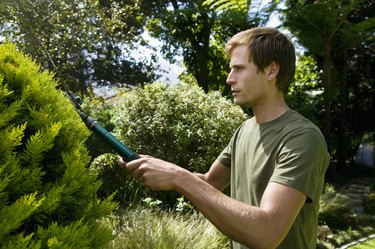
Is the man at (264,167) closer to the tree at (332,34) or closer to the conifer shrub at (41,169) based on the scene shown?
the conifer shrub at (41,169)

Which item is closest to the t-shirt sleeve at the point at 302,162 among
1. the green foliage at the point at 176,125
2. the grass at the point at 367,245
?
the green foliage at the point at 176,125

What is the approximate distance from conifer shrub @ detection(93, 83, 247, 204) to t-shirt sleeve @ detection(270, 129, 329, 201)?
17.6ft

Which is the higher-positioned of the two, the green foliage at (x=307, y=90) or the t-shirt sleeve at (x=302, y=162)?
the t-shirt sleeve at (x=302, y=162)

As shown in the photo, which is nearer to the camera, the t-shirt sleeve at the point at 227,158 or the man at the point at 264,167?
the man at the point at 264,167

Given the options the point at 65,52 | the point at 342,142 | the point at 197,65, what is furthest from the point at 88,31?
the point at 342,142

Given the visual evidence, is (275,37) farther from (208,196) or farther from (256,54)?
(208,196)

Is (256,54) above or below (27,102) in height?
above

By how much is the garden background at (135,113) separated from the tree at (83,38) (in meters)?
0.05

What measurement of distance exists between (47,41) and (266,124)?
11.0 metres

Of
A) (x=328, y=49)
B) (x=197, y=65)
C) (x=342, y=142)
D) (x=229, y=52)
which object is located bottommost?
(x=342, y=142)

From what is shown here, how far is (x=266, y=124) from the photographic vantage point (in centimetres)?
199

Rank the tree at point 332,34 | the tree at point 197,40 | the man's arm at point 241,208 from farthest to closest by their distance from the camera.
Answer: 1. the tree at point 197,40
2. the tree at point 332,34
3. the man's arm at point 241,208

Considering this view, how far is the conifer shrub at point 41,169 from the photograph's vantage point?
1319 mm

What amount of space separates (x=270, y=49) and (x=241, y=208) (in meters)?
0.81
